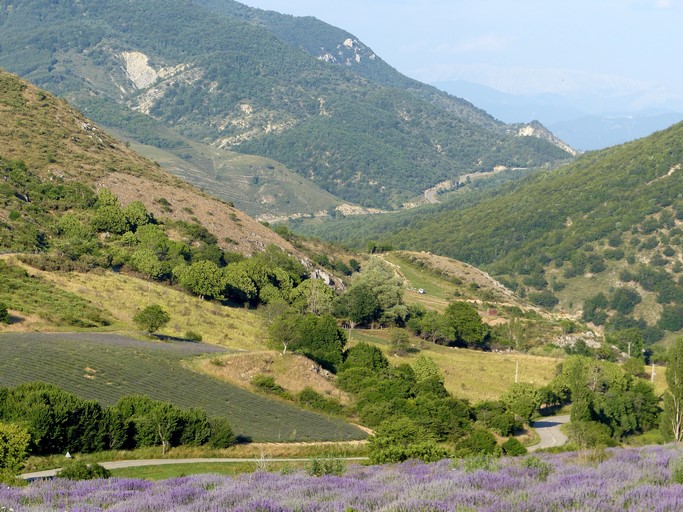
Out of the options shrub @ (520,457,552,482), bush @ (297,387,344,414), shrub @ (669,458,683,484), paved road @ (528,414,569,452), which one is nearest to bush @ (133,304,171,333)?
bush @ (297,387,344,414)

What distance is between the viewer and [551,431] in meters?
63.6

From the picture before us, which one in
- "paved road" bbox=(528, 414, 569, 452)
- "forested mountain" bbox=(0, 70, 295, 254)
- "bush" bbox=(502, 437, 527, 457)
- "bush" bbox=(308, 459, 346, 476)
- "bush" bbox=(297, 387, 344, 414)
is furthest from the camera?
"forested mountain" bbox=(0, 70, 295, 254)

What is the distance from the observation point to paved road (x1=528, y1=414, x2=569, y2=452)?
57.0m

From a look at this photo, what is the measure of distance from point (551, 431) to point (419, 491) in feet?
167

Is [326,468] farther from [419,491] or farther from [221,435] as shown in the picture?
[221,435]

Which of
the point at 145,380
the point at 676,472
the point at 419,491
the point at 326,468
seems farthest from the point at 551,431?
the point at 419,491

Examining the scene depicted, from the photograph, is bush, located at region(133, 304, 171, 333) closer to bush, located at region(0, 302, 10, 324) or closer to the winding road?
bush, located at region(0, 302, 10, 324)

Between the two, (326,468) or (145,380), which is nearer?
(326,468)

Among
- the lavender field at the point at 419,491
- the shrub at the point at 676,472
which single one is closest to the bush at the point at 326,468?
the lavender field at the point at 419,491

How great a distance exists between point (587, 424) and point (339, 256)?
8418cm

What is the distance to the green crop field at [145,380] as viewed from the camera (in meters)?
43.6

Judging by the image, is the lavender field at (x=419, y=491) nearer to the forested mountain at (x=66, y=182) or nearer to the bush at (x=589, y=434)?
the bush at (x=589, y=434)

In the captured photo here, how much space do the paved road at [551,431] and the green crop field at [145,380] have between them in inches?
586

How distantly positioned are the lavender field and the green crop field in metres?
24.2
